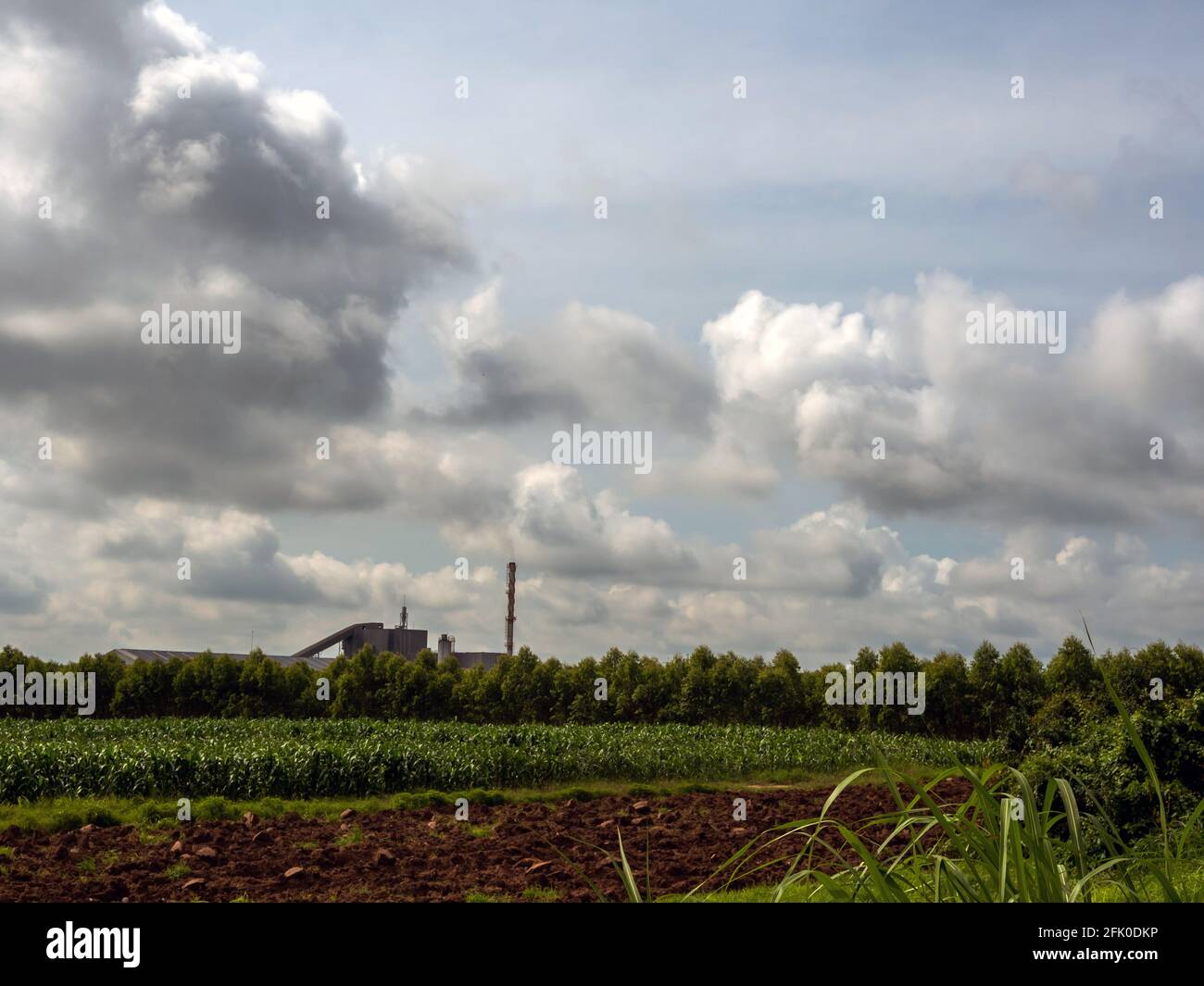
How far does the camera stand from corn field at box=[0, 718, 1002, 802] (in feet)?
62.2

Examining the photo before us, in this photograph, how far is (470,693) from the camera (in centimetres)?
4172

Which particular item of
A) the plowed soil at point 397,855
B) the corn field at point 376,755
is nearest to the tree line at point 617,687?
the corn field at point 376,755

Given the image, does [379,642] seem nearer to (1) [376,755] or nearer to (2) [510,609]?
(2) [510,609]

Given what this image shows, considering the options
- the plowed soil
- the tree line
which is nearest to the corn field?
the plowed soil

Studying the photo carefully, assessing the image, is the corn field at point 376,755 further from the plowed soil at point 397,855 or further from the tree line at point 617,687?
the tree line at point 617,687

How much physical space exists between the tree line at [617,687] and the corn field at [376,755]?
7936mm

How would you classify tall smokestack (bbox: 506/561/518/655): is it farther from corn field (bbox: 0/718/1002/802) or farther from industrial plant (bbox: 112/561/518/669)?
corn field (bbox: 0/718/1002/802)

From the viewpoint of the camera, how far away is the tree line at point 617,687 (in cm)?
3981

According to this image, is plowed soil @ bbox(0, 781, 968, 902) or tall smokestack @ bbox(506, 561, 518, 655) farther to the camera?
tall smokestack @ bbox(506, 561, 518, 655)

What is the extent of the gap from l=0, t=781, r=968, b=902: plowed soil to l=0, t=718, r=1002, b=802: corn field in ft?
11.3

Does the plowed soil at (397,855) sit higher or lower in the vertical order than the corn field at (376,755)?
higher
